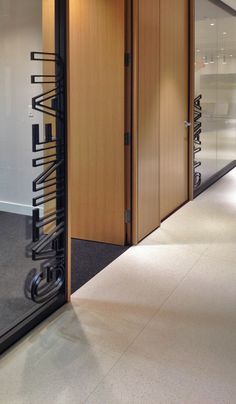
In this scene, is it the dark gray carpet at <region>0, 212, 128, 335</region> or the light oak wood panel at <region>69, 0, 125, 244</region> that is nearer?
the dark gray carpet at <region>0, 212, 128, 335</region>

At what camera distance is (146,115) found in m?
4.75

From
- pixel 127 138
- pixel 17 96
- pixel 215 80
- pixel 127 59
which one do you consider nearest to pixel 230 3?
pixel 215 80

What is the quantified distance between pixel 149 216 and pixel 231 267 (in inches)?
46.7

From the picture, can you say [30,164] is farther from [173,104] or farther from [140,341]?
[173,104]

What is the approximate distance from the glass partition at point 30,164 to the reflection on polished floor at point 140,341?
0.23 meters

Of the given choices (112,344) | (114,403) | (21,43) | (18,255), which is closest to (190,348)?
(112,344)

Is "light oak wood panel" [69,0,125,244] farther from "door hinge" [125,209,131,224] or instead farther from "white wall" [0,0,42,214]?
"white wall" [0,0,42,214]

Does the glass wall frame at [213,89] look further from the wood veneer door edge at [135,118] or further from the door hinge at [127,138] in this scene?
the door hinge at [127,138]

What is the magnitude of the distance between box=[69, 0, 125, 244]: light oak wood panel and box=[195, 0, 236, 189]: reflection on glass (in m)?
2.62

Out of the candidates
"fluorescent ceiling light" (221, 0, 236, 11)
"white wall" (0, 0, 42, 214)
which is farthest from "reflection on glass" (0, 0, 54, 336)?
"fluorescent ceiling light" (221, 0, 236, 11)

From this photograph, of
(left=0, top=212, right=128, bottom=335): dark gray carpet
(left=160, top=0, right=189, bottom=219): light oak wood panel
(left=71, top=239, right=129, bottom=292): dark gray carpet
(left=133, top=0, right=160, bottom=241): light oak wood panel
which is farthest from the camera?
(left=160, top=0, right=189, bottom=219): light oak wood panel

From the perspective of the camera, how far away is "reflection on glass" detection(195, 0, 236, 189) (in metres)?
6.93

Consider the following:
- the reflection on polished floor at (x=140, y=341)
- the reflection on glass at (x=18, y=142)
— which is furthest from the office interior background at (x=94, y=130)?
the reflection on polished floor at (x=140, y=341)

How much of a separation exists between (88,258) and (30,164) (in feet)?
5.47
